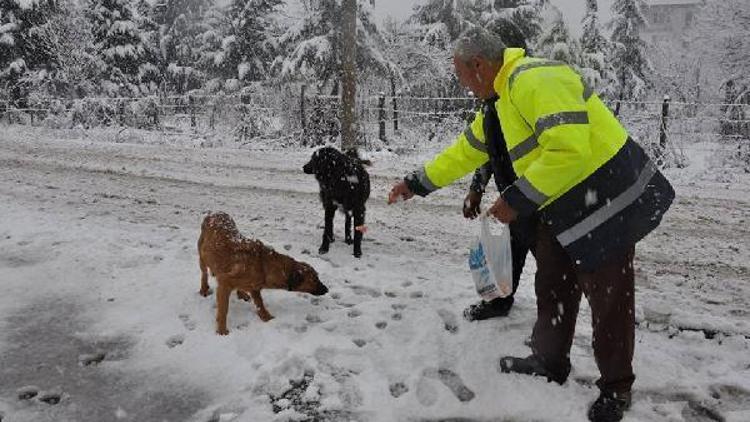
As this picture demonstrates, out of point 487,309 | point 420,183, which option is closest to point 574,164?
point 420,183

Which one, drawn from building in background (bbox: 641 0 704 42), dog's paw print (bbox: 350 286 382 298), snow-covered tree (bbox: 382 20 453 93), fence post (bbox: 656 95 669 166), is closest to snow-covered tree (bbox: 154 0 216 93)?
snow-covered tree (bbox: 382 20 453 93)

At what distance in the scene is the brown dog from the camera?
387 cm

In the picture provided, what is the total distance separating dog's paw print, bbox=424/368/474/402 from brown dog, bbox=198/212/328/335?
1.14 metres

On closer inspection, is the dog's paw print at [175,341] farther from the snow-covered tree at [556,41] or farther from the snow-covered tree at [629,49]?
the snow-covered tree at [629,49]

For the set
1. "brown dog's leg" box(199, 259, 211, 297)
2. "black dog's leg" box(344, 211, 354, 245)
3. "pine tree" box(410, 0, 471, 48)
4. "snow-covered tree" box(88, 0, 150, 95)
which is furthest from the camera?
"snow-covered tree" box(88, 0, 150, 95)

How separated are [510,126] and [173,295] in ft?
10.3

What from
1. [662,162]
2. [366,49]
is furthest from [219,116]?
[662,162]

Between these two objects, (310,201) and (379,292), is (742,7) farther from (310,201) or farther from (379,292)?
(379,292)

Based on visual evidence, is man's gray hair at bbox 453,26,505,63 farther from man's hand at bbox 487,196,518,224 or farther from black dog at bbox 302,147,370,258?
black dog at bbox 302,147,370,258

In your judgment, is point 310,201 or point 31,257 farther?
point 310,201

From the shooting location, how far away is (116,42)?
2494cm

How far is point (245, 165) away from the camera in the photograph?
11.8 meters

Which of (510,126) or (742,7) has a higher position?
(742,7)

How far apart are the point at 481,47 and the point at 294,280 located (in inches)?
84.3
